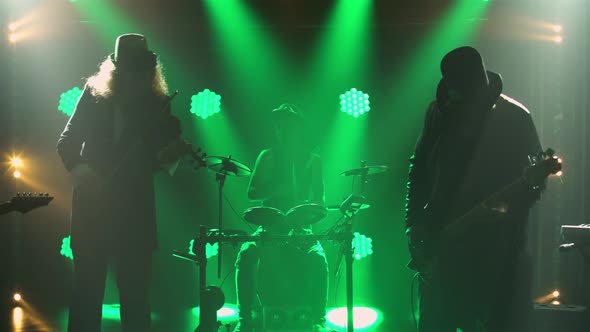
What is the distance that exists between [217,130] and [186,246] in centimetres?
140

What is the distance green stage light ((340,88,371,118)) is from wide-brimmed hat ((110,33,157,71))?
4.07 m

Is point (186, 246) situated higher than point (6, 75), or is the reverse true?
point (6, 75)

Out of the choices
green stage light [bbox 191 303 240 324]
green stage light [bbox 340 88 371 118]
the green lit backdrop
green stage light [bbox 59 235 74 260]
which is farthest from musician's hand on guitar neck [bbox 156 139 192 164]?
green stage light [bbox 59 235 74 260]

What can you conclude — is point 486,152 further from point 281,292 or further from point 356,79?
point 356,79

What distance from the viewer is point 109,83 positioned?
9.12ft

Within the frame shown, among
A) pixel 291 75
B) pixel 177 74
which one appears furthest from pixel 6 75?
pixel 291 75

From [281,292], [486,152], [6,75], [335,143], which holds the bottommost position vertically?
[281,292]

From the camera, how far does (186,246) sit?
668 cm

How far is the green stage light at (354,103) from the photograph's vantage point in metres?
6.64

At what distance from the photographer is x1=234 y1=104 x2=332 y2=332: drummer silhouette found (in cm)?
476

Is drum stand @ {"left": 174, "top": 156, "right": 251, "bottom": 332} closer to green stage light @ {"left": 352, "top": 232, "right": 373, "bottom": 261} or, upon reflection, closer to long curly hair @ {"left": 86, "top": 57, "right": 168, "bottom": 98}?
long curly hair @ {"left": 86, "top": 57, "right": 168, "bottom": 98}

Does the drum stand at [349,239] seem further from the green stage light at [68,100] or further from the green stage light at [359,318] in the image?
the green stage light at [68,100]

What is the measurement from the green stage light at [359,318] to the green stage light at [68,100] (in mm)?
3694

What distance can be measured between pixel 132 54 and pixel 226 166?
1804mm
